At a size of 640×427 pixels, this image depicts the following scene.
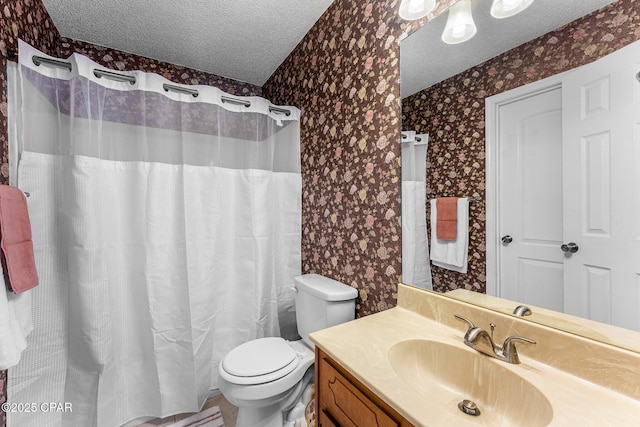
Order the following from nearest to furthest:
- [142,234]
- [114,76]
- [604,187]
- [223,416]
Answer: [604,187]
[114,76]
[142,234]
[223,416]

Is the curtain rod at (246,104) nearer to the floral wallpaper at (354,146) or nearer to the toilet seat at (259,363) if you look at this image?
the floral wallpaper at (354,146)

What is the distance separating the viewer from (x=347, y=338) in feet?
3.09

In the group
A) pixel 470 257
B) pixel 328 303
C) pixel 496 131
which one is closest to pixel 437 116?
pixel 496 131

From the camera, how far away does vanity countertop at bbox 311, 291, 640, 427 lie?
1.91 ft

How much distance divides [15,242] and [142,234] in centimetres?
53

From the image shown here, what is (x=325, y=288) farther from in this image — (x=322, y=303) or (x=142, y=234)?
(x=142, y=234)

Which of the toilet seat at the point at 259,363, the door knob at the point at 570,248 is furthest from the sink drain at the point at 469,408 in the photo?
the toilet seat at the point at 259,363

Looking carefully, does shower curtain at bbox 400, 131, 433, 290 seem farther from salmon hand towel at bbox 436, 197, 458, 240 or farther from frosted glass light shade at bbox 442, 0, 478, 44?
frosted glass light shade at bbox 442, 0, 478, 44

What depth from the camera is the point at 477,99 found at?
0.97 metres

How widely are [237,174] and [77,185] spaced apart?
0.81 m

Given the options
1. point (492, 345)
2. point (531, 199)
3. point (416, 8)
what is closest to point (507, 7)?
point (416, 8)

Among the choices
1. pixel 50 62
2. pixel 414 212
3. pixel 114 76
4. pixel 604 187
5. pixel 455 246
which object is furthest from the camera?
pixel 114 76

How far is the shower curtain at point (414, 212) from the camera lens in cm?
115

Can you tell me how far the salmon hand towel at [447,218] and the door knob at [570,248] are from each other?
1.06 ft
